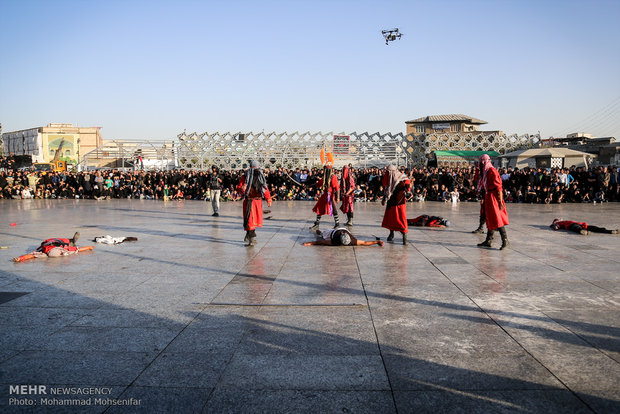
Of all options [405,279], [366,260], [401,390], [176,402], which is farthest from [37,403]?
[366,260]

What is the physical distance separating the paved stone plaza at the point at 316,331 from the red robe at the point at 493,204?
31.2 inches

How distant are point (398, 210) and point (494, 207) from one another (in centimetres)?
185

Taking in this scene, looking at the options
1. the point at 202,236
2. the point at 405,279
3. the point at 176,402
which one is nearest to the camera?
the point at 176,402

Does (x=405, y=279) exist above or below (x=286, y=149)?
→ below

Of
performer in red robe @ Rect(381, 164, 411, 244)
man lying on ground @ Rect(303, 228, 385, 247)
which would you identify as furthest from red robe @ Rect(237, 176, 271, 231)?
performer in red robe @ Rect(381, 164, 411, 244)

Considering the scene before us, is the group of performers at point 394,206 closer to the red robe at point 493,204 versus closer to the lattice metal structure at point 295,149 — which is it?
the red robe at point 493,204

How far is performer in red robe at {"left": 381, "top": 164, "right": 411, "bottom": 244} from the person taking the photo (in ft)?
30.2

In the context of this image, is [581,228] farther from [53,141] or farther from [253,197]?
[53,141]

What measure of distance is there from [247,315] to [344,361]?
4.69 ft

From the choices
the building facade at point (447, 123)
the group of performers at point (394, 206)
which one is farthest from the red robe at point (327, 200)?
the building facade at point (447, 123)

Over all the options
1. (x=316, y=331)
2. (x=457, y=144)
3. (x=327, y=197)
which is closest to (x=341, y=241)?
(x=327, y=197)

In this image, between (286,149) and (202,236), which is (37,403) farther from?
(286,149)

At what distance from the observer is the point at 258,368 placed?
3250 millimetres

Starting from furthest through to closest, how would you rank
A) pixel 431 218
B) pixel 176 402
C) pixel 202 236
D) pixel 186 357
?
pixel 431 218
pixel 202 236
pixel 186 357
pixel 176 402
